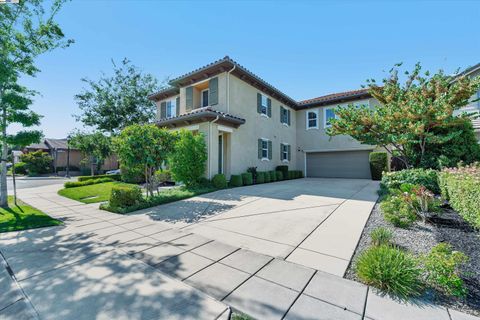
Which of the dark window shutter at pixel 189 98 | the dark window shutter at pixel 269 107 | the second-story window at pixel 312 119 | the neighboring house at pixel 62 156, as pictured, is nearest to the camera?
the dark window shutter at pixel 189 98

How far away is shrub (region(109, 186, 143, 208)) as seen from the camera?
694 cm

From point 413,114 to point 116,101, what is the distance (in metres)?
25.9

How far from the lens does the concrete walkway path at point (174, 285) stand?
213 centimetres

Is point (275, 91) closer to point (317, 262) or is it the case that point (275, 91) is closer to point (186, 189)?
point (186, 189)

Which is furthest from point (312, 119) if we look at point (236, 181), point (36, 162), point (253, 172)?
point (36, 162)

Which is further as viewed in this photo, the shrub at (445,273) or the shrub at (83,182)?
the shrub at (83,182)

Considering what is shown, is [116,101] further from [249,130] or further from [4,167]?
[249,130]

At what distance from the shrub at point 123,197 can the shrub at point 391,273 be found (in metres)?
6.94

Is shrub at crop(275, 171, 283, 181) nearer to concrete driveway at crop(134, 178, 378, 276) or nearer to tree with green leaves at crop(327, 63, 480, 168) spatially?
tree with green leaves at crop(327, 63, 480, 168)

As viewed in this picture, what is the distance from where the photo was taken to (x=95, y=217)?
6125 mm

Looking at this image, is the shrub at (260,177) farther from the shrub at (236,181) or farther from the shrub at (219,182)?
the shrub at (219,182)

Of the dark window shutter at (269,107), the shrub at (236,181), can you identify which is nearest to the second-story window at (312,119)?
the dark window shutter at (269,107)

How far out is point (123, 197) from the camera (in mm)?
6980

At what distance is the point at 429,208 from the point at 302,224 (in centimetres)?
325
